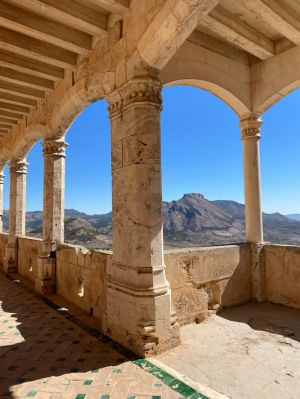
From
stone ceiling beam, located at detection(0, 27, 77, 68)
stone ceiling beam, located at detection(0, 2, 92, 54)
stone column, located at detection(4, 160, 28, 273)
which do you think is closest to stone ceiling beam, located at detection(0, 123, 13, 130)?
stone column, located at detection(4, 160, 28, 273)

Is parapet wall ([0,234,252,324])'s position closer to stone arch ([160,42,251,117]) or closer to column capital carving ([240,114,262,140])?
column capital carving ([240,114,262,140])

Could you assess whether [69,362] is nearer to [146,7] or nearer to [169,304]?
[169,304]

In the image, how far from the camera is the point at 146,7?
3.65m

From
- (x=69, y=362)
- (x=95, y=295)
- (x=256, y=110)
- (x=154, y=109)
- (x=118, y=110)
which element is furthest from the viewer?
(x=256, y=110)

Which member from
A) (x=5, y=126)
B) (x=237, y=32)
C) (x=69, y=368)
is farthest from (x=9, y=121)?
(x=69, y=368)

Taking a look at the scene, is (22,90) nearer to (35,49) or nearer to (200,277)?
(35,49)

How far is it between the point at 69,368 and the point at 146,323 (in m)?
1.01

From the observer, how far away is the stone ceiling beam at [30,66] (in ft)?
17.9

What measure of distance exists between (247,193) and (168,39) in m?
3.82

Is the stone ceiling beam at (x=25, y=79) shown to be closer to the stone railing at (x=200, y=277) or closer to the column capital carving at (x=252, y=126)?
the stone railing at (x=200, y=277)

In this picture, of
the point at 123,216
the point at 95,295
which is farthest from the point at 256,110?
the point at 95,295

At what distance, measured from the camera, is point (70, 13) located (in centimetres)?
412

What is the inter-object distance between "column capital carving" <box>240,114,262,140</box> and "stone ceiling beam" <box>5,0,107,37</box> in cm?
346

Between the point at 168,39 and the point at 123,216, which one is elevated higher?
the point at 168,39
